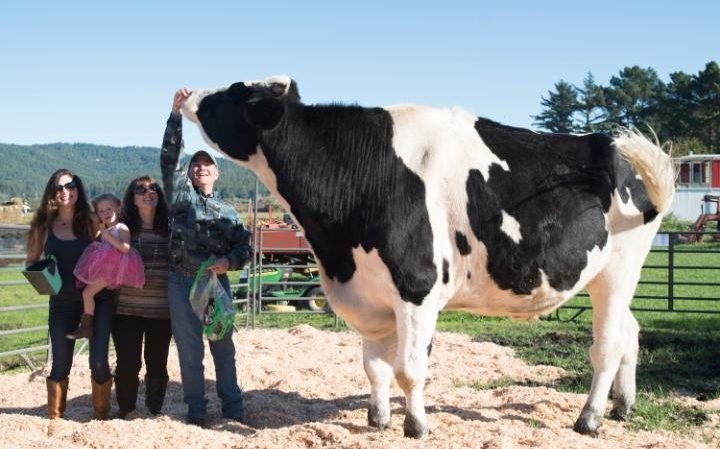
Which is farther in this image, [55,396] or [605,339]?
[55,396]

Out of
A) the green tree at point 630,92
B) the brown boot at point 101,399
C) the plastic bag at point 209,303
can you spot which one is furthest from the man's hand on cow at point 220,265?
the green tree at point 630,92

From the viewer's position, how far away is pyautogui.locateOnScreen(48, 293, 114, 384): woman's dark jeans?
5793 mm

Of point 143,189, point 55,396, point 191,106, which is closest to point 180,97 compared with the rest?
point 191,106

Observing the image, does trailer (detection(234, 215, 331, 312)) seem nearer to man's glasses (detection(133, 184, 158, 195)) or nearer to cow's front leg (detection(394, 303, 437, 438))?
man's glasses (detection(133, 184, 158, 195))

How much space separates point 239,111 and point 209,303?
1322 millimetres

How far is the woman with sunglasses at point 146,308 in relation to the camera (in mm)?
5996

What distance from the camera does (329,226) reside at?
5223 mm

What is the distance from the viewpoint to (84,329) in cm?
574

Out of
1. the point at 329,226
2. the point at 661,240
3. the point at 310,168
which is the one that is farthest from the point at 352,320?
the point at 661,240

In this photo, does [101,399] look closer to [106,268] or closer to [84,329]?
[84,329]

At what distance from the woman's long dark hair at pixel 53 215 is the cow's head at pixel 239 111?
3.76 ft

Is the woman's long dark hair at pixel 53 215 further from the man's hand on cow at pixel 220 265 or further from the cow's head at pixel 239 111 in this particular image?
the cow's head at pixel 239 111

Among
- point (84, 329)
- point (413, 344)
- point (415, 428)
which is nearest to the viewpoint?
point (413, 344)

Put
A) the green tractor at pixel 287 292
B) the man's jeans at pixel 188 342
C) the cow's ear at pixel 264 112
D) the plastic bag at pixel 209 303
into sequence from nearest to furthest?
the cow's ear at pixel 264 112 → the plastic bag at pixel 209 303 → the man's jeans at pixel 188 342 → the green tractor at pixel 287 292
